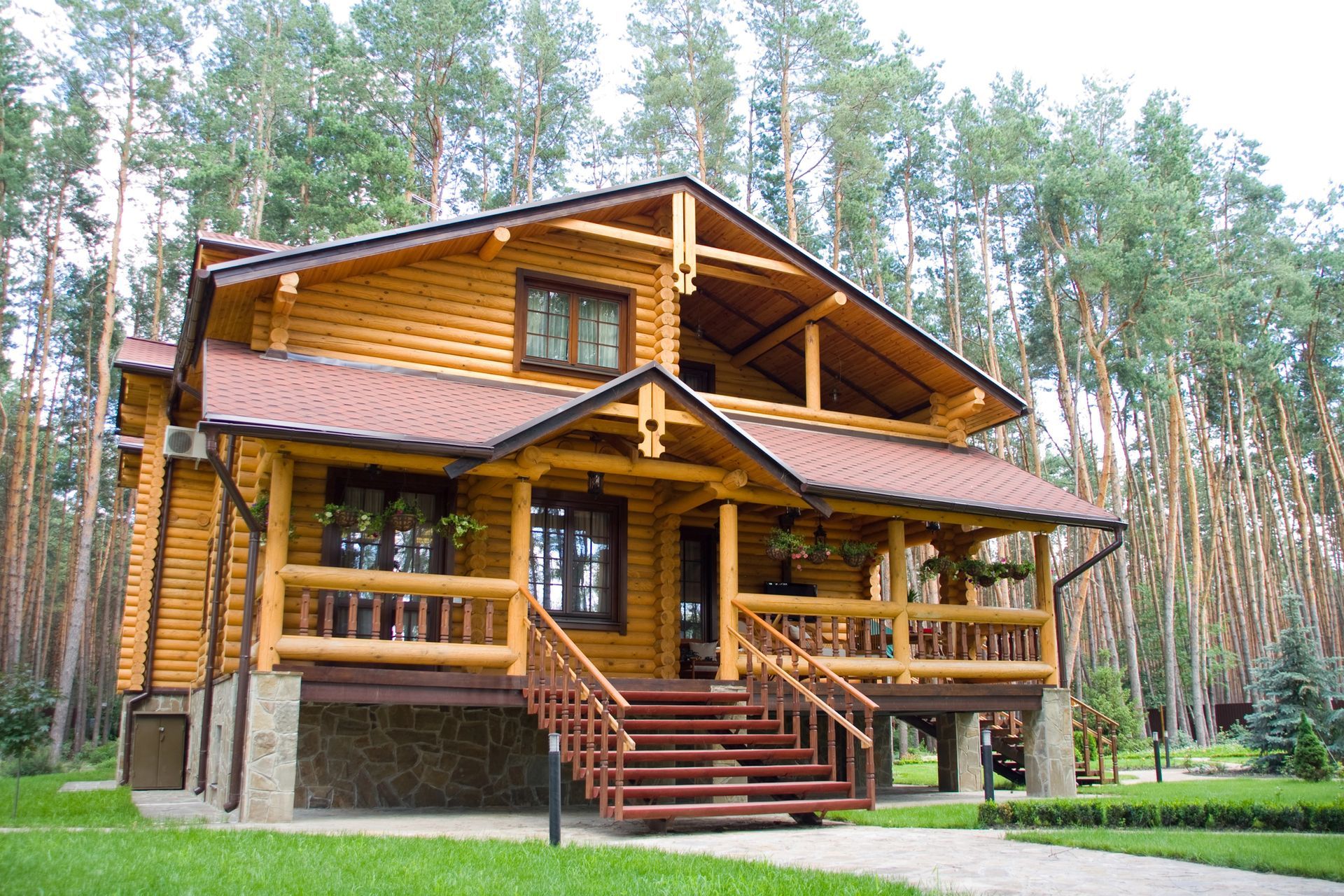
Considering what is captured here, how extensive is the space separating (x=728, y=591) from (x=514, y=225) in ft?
17.4

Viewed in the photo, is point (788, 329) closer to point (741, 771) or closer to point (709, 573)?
point (709, 573)

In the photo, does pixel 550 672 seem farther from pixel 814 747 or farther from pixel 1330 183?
pixel 1330 183

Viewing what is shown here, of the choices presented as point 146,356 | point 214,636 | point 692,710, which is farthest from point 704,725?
point 146,356

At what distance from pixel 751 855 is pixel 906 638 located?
6.42 m

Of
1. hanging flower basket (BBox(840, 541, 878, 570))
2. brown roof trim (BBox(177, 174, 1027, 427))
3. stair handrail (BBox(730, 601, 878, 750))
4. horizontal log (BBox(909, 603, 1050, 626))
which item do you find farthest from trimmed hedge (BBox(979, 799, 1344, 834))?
brown roof trim (BBox(177, 174, 1027, 427))

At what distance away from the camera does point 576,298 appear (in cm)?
1524

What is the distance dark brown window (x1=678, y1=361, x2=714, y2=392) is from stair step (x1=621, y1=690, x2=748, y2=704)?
6388mm

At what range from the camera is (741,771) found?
35.0ft

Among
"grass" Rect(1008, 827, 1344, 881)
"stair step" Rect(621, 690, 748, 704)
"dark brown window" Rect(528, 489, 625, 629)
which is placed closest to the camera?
"grass" Rect(1008, 827, 1344, 881)

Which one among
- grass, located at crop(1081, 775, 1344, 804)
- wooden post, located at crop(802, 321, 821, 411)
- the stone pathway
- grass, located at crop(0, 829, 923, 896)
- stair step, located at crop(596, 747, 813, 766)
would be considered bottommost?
the stone pathway

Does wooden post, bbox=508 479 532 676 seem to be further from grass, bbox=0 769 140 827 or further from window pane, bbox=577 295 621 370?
grass, bbox=0 769 140 827

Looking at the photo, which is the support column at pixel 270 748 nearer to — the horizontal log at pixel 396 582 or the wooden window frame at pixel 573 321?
the horizontal log at pixel 396 582

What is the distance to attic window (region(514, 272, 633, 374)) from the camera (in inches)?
583

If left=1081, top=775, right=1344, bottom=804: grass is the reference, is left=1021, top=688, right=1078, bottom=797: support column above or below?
above
